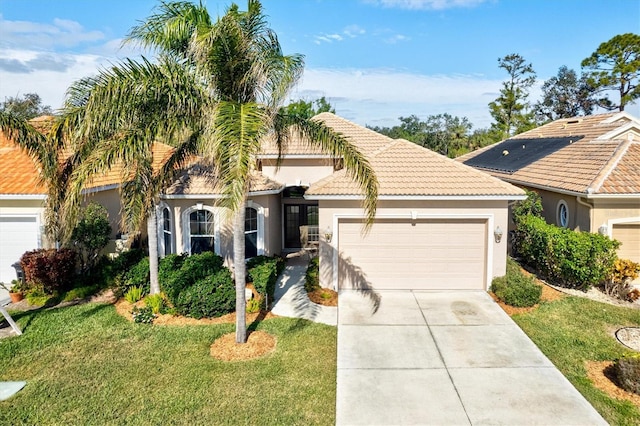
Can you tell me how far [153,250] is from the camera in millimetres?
11055

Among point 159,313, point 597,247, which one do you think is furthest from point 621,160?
point 159,313

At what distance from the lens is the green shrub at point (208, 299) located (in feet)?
33.9

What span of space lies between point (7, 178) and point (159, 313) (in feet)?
23.5

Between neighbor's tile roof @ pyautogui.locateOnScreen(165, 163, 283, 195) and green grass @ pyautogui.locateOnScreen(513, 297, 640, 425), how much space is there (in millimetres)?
8379

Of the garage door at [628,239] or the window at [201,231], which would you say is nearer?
the garage door at [628,239]

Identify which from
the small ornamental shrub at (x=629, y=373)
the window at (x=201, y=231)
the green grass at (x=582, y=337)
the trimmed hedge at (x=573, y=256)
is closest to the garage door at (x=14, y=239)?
the window at (x=201, y=231)

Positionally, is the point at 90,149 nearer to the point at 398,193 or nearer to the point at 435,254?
the point at 398,193

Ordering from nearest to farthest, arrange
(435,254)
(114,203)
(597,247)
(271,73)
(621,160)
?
(271,73) → (597,247) → (435,254) → (621,160) → (114,203)

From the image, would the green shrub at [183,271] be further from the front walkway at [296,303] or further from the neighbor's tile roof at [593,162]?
the neighbor's tile roof at [593,162]

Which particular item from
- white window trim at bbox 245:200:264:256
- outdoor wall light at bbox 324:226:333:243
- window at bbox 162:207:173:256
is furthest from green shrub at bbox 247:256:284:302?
window at bbox 162:207:173:256

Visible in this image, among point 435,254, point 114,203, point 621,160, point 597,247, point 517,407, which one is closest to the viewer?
point 517,407

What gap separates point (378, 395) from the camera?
23.5 feet

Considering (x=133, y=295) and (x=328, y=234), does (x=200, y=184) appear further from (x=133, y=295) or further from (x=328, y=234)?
(x=328, y=234)

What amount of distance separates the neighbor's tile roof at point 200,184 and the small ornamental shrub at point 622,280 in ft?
34.2
